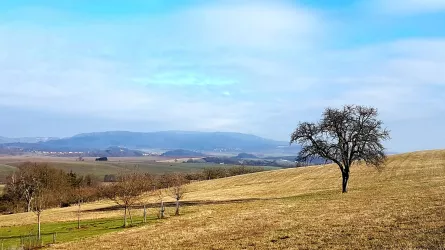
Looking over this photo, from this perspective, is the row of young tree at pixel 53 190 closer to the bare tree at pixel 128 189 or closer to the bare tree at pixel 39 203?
the bare tree at pixel 39 203

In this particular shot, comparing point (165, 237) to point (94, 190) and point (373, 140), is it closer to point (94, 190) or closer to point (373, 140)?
point (373, 140)

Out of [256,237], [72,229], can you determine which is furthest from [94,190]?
[256,237]

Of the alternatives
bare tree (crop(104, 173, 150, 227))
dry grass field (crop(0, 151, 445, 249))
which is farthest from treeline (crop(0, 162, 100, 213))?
dry grass field (crop(0, 151, 445, 249))

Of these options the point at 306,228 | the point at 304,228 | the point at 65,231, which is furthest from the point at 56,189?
the point at 306,228

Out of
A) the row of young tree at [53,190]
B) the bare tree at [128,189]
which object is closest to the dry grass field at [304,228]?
the bare tree at [128,189]

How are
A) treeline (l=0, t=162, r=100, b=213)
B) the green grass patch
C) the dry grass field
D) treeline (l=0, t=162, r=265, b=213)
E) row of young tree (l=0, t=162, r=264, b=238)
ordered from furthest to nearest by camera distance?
treeline (l=0, t=162, r=100, b=213) < treeline (l=0, t=162, r=265, b=213) < row of young tree (l=0, t=162, r=264, b=238) < the green grass patch < the dry grass field

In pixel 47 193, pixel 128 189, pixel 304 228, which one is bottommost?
pixel 47 193

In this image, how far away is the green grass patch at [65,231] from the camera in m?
38.1

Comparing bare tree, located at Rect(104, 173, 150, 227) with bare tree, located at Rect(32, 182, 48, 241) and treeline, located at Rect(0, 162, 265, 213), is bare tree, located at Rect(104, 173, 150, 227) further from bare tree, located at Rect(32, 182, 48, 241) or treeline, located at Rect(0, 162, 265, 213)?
treeline, located at Rect(0, 162, 265, 213)

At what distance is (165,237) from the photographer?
32062 mm

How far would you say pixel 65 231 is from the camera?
43.5 m

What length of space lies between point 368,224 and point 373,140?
29462 millimetres

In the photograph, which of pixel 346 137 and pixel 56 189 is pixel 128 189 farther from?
pixel 56 189

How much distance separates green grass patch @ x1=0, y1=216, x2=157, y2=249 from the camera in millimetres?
38125
